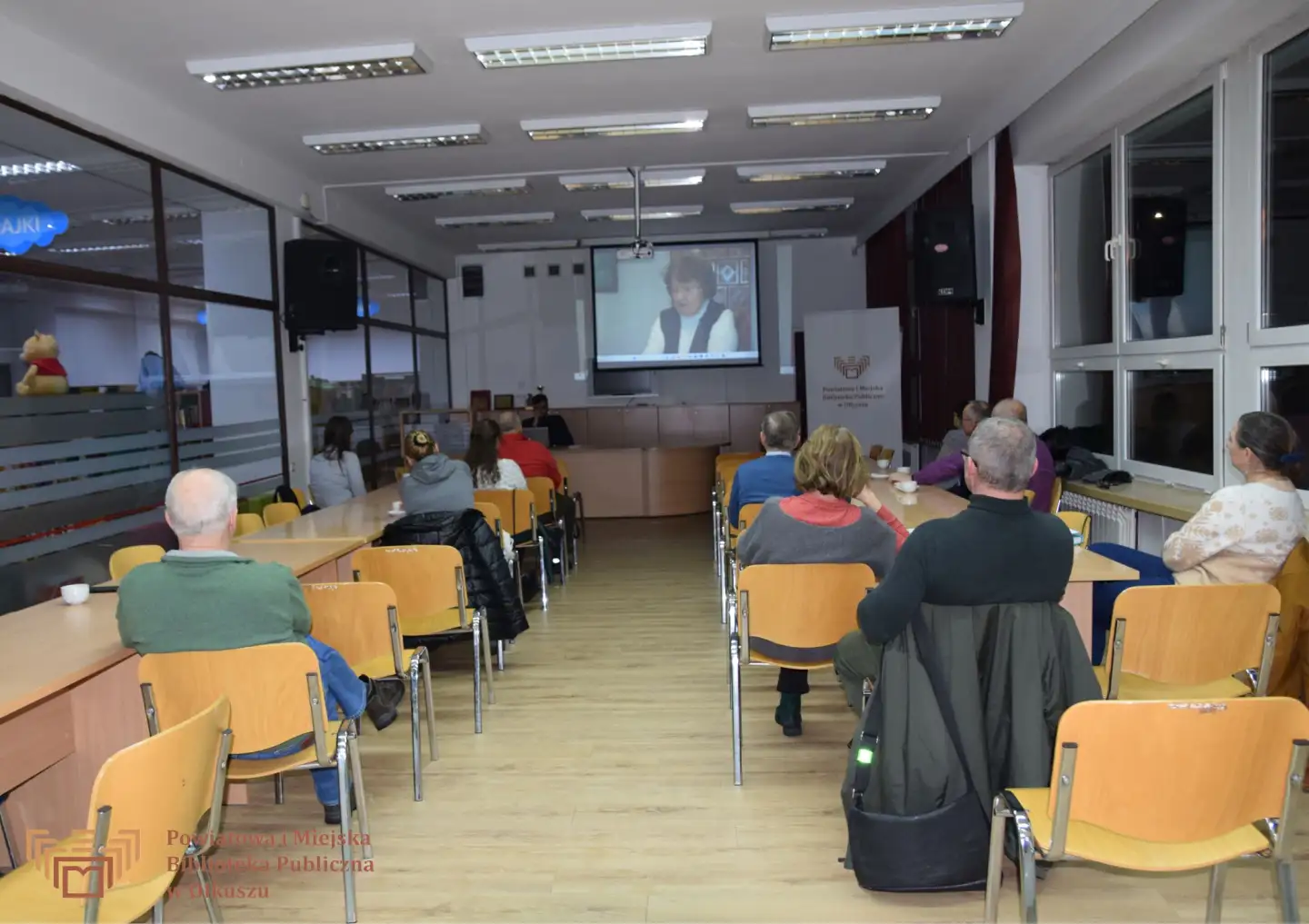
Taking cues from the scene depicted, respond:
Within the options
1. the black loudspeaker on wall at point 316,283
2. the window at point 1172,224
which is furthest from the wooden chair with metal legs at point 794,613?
the black loudspeaker on wall at point 316,283

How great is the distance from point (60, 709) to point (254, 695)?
63cm

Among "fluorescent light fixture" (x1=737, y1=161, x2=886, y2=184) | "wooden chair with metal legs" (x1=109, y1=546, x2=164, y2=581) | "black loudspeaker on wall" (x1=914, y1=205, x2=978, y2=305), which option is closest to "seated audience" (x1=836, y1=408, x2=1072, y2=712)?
"wooden chair with metal legs" (x1=109, y1=546, x2=164, y2=581)

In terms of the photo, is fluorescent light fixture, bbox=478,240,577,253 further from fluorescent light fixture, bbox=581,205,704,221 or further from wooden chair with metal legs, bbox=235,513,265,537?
wooden chair with metal legs, bbox=235,513,265,537

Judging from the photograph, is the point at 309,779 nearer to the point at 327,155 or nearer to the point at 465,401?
the point at 327,155

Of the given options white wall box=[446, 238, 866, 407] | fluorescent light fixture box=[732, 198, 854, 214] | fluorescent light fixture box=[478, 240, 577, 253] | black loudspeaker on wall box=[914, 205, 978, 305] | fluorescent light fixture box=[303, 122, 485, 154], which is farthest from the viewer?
white wall box=[446, 238, 866, 407]

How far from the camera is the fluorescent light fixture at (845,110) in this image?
6.44 m

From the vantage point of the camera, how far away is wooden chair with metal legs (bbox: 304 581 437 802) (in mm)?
3188

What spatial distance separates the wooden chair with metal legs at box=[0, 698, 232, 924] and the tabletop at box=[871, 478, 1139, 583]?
216cm

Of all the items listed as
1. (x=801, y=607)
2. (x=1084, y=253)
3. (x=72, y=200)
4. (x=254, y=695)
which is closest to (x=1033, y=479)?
(x=1084, y=253)

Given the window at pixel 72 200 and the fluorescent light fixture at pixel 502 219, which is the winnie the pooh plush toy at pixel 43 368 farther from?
the fluorescent light fixture at pixel 502 219

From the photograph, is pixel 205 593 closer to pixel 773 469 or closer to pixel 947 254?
pixel 773 469

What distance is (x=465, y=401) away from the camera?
43.2ft

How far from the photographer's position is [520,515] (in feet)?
19.4

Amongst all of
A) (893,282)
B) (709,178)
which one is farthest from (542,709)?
(893,282)
